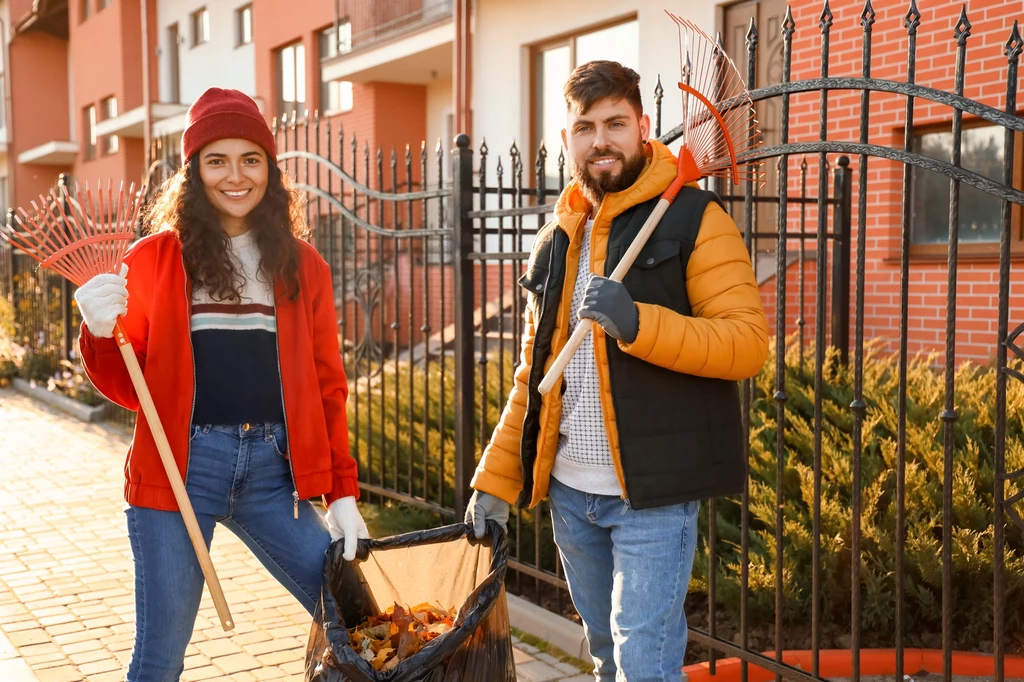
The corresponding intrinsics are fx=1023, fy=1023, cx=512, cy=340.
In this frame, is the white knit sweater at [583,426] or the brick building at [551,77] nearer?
the white knit sweater at [583,426]

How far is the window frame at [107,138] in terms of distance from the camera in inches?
1058

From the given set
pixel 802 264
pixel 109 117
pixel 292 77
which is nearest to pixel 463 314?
pixel 802 264

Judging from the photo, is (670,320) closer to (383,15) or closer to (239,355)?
(239,355)

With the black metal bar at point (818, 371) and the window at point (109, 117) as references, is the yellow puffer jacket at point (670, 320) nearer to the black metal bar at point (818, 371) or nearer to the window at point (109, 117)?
the black metal bar at point (818, 371)

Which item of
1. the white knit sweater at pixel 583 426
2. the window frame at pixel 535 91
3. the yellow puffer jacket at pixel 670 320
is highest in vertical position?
the window frame at pixel 535 91

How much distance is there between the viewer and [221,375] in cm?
267

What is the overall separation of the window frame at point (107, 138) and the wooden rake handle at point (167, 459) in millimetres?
25892

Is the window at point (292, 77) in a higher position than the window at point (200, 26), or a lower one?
lower

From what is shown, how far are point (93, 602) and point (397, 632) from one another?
2.87 meters

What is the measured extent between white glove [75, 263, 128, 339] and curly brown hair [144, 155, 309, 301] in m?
0.20

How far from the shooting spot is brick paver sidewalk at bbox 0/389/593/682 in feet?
13.5

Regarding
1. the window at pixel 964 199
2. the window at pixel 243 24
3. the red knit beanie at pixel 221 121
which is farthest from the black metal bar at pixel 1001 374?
the window at pixel 243 24

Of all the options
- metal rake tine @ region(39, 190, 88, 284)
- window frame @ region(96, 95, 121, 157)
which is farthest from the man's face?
window frame @ region(96, 95, 121, 157)

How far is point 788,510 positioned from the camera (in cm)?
407
